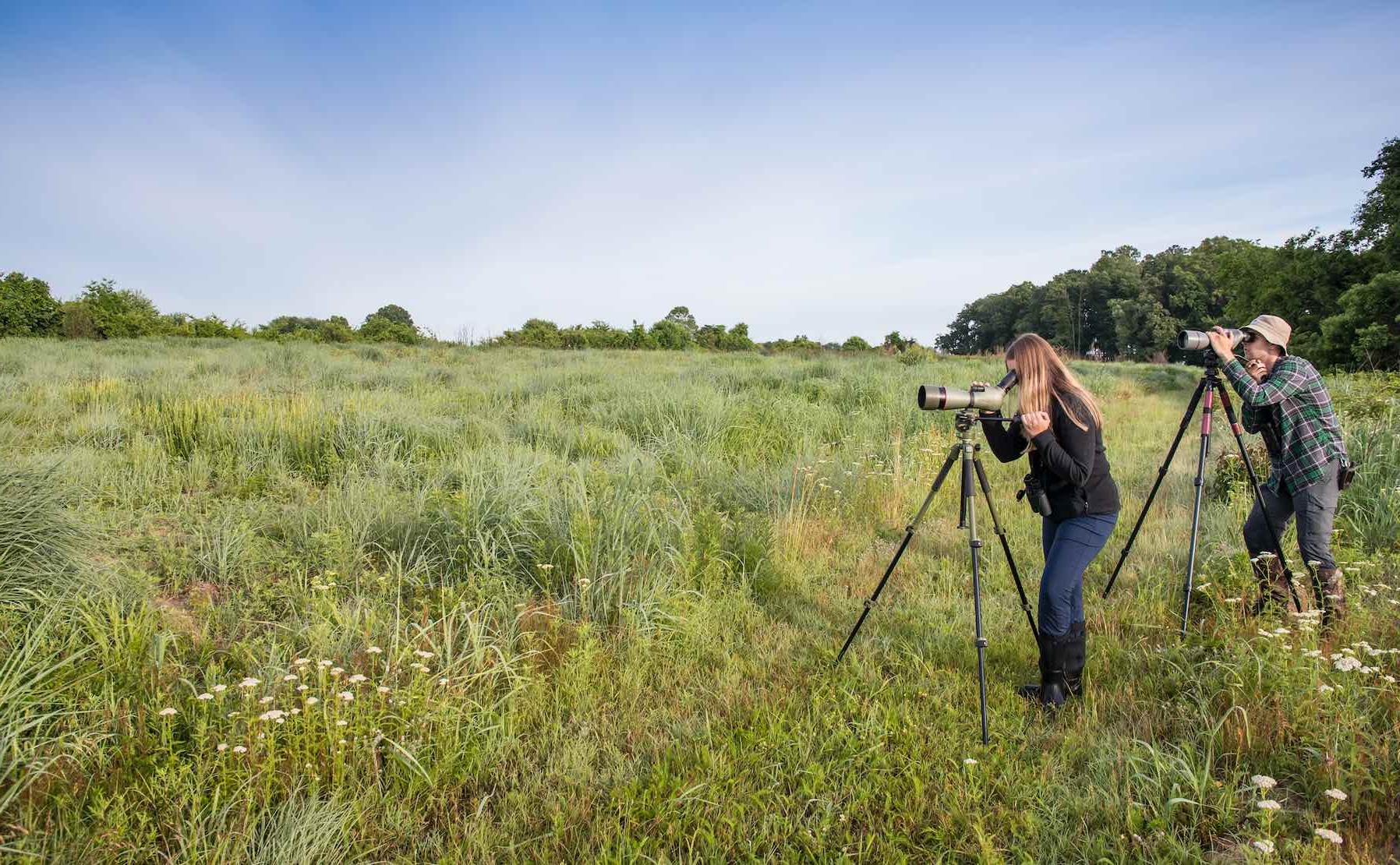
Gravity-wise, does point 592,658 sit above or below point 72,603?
below

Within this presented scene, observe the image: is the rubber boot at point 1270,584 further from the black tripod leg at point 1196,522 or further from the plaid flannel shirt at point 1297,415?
the plaid flannel shirt at point 1297,415

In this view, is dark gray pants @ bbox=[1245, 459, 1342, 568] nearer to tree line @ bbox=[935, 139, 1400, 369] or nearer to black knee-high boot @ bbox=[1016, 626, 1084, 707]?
black knee-high boot @ bbox=[1016, 626, 1084, 707]

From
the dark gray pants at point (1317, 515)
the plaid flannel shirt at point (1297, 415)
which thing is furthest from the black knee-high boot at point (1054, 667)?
the plaid flannel shirt at point (1297, 415)

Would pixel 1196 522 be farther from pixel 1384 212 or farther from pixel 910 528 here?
pixel 1384 212

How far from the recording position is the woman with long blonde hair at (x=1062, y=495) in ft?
11.1

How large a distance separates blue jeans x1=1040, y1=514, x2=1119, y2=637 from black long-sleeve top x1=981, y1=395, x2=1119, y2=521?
6 cm

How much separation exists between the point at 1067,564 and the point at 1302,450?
194 cm

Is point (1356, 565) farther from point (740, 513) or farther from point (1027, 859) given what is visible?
point (740, 513)

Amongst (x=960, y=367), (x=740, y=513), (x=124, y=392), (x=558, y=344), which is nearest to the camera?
(x=740, y=513)

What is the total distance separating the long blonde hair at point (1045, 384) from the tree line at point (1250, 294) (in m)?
7.49

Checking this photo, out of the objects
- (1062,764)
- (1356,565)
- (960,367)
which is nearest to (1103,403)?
(960,367)

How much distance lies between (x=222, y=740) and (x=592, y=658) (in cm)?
173

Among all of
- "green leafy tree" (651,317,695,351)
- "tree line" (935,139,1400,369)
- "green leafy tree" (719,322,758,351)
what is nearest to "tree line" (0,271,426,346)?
"green leafy tree" (651,317,695,351)

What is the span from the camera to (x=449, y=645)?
326 centimetres
